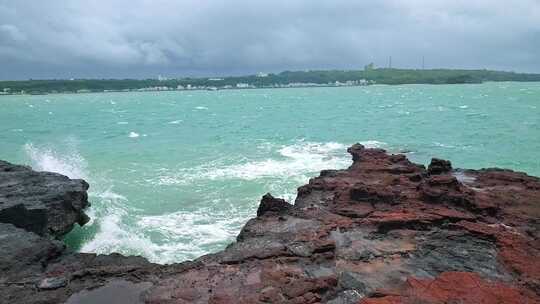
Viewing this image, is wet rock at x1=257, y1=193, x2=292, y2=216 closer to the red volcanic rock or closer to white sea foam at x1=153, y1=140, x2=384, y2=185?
the red volcanic rock

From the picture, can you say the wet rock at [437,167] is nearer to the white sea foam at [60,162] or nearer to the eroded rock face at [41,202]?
the eroded rock face at [41,202]

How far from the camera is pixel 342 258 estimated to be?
41.2 feet

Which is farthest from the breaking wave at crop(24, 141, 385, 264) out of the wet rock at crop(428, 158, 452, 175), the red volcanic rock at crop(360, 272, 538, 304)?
the red volcanic rock at crop(360, 272, 538, 304)

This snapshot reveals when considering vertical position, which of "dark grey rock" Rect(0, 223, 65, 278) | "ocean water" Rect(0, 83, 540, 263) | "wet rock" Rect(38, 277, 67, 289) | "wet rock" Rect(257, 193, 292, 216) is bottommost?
"ocean water" Rect(0, 83, 540, 263)

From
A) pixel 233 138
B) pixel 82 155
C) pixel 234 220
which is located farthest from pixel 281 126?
pixel 234 220

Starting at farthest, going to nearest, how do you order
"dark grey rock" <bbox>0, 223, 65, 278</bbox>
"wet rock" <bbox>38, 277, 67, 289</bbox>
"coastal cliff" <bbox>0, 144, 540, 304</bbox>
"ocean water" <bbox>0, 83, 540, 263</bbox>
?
"ocean water" <bbox>0, 83, 540, 263</bbox>, "dark grey rock" <bbox>0, 223, 65, 278</bbox>, "wet rock" <bbox>38, 277, 67, 289</bbox>, "coastal cliff" <bbox>0, 144, 540, 304</bbox>

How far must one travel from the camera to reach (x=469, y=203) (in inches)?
606

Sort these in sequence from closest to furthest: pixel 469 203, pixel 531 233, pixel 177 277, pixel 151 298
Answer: pixel 151 298 → pixel 177 277 → pixel 531 233 → pixel 469 203

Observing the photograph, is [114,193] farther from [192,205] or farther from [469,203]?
[469,203]

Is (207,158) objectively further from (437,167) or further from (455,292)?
(455,292)

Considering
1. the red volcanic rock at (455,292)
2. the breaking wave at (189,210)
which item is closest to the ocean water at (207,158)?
the breaking wave at (189,210)

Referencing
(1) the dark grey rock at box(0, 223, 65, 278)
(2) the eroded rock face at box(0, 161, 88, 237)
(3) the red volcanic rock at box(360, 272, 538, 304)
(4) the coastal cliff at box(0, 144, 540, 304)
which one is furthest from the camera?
(2) the eroded rock face at box(0, 161, 88, 237)

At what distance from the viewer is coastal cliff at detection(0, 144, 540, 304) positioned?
1090 cm

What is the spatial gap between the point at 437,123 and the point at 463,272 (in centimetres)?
5645
